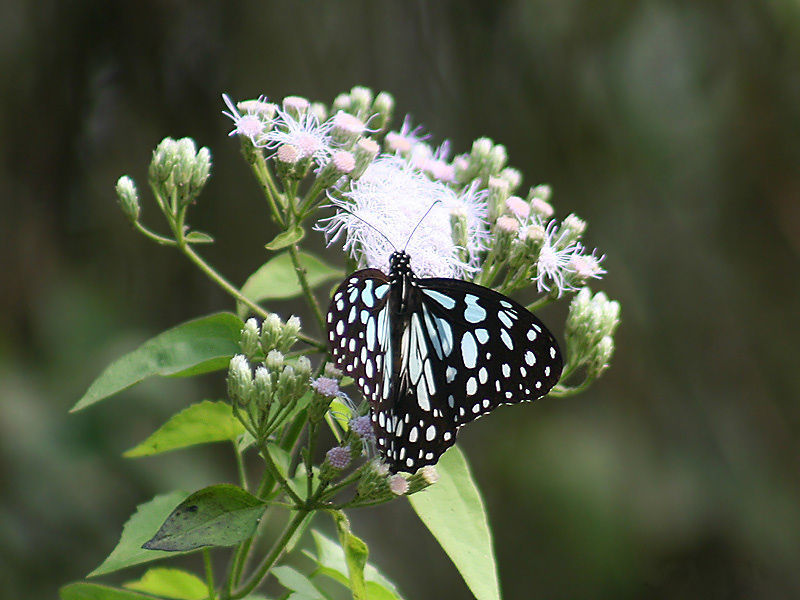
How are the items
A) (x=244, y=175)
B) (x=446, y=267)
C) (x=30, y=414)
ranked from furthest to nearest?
(x=244, y=175), (x=30, y=414), (x=446, y=267)

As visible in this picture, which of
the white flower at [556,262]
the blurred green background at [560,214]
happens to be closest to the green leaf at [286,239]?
the white flower at [556,262]

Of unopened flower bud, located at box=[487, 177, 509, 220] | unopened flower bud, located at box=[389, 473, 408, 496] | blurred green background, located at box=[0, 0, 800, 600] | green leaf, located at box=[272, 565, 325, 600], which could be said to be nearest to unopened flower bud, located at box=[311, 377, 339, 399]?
unopened flower bud, located at box=[389, 473, 408, 496]

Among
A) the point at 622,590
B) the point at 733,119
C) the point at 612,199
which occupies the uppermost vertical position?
the point at 733,119

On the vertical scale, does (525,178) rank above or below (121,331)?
above

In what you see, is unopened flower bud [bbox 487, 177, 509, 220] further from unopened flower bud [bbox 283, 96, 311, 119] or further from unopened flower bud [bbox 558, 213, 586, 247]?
unopened flower bud [bbox 283, 96, 311, 119]

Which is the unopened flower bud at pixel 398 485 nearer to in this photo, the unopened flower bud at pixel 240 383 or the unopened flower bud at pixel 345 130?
the unopened flower bud at pixel 240 383

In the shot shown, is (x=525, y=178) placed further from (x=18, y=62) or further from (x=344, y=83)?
(x=18, y=62)

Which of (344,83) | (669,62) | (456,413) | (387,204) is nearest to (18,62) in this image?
(344,83)

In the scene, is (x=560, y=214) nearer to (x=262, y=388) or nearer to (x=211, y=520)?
(x=262, y=388)
